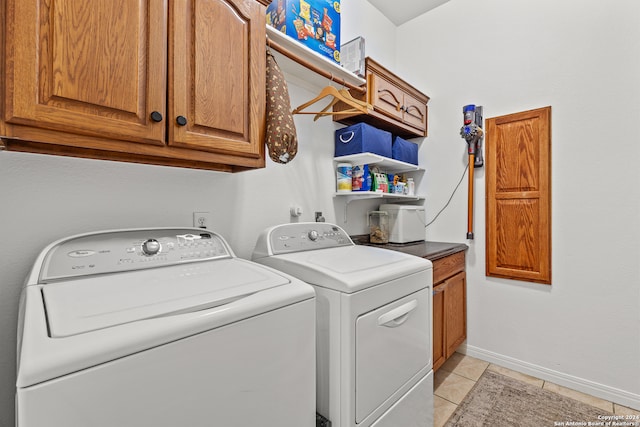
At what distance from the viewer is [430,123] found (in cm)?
266

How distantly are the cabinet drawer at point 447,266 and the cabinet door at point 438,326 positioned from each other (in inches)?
2.9

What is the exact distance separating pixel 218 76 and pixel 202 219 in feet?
2.24

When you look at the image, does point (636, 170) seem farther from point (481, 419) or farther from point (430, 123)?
point (481, 419)

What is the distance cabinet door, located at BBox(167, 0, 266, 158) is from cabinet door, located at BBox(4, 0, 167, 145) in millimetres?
52

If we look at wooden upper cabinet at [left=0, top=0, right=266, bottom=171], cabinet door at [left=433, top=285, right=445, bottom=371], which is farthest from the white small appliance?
wooden upper cabinet at [left=0, top=0, right=266, bottom=171]

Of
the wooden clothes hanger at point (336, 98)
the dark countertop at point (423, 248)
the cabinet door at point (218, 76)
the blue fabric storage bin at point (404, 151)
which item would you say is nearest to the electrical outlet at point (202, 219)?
the cabinet door at point (218, 76)

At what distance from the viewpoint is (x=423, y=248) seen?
7.01ft

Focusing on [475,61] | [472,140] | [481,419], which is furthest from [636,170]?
[481,419]

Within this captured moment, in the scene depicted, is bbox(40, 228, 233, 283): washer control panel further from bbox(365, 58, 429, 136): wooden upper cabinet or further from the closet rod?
bbox(365, 58, 429, 136): wooden upper cabinet

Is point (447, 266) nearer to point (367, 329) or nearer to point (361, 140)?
point (361, 140)

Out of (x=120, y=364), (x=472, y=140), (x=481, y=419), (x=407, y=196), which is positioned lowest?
(x=481, y=419)

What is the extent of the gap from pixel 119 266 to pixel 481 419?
6.89ft

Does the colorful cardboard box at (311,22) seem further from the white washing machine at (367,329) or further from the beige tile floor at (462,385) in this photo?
the beige tile floor at (462,385)

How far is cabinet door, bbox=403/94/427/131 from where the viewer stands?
240 centimetres
